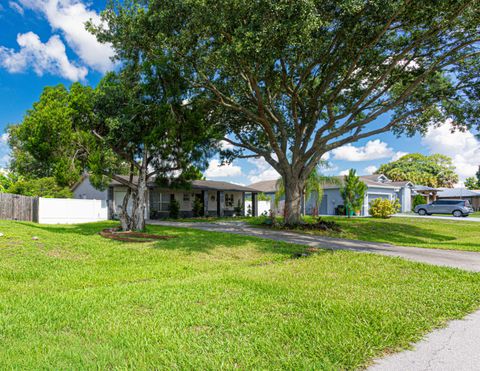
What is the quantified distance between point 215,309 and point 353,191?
23.6m

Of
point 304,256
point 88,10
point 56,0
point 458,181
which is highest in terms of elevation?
point 88,10

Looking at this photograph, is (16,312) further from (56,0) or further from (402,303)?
(56,0)

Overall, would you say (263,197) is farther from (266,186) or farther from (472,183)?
(472,183)

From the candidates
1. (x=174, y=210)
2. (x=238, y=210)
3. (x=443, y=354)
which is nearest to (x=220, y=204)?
(x=238, y=210)

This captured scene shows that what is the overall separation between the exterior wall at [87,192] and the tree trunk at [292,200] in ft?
47.4

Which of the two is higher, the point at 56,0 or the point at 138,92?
the point at 56,0

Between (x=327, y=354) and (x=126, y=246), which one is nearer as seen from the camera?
(x=327, y=354)

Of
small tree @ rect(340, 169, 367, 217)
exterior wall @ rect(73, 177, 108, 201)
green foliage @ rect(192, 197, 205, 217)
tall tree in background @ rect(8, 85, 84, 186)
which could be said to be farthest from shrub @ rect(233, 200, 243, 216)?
tall tree in background @ rect(8, 85, 84, 186)

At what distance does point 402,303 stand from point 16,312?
Result: 5.36 metres

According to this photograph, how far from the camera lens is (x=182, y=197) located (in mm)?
26281

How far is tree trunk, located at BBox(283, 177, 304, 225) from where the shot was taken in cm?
1612

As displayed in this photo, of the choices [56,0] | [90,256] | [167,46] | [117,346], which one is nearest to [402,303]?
[117,346]

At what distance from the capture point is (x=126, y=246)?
31.9ft

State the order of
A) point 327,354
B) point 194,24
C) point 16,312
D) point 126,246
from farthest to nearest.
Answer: point 194,24
point 126,246
point 16,312
point 327,354
